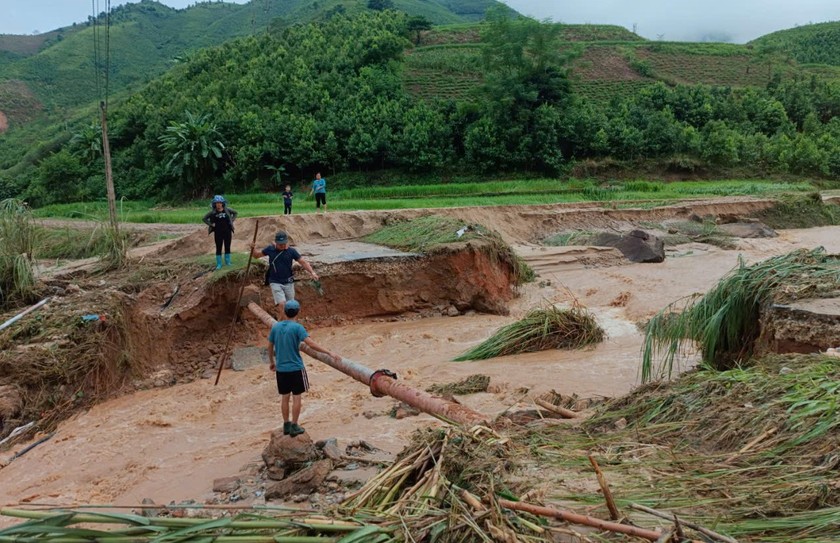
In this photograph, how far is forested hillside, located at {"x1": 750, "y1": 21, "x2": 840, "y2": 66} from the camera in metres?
64.4

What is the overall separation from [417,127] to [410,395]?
29578 millimetres

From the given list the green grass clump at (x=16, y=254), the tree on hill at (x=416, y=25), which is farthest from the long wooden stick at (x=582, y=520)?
the tree on hill at (x=416, y=25)

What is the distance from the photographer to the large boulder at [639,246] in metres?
16.9

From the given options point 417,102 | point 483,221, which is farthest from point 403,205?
point 417,102

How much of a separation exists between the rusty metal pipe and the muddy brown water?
758mm

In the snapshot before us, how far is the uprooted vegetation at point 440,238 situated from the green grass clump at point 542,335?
3.47 metres

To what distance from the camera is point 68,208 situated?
1167 inches

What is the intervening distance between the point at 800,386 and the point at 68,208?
3159 centimetres

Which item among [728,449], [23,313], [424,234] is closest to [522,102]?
[424,234]

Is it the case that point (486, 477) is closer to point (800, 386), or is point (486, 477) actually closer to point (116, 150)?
point (800, 386)

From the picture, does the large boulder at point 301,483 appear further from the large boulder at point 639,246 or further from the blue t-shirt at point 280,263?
the large boulder at point 639,246

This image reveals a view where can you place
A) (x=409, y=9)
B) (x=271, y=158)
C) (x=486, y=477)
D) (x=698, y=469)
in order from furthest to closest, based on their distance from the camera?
1. (x=409, y=9)
2. (x=271, y=158)
3. (x=698, y=469)
4. (x=486, y=477)

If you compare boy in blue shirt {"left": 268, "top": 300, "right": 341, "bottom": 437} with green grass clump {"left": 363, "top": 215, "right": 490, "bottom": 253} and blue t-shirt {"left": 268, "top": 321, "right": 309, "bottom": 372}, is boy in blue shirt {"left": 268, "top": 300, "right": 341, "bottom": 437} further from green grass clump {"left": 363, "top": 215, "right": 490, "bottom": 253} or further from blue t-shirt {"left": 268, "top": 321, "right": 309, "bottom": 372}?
green grass clump {"left": 363, "top": 215, "right": 490, "bottom": 253}

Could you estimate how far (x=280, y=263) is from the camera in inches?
349
